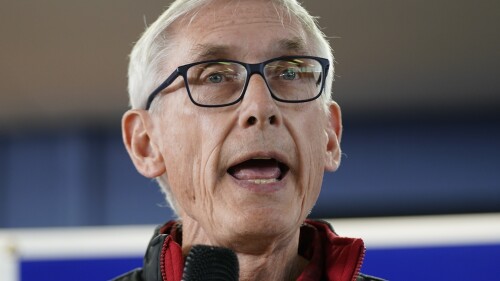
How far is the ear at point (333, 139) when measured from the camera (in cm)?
121

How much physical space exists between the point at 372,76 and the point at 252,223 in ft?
8.15

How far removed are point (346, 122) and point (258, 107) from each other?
295cm

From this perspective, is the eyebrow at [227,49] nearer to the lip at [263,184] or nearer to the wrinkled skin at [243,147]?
the wrinkled skin at [243,147]

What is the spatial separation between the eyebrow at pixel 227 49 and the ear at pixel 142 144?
0.46 feet

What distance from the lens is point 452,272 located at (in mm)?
1686

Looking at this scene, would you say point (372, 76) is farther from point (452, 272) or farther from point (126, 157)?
point (452, 272)

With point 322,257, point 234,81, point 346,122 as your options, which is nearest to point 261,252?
point 322,257

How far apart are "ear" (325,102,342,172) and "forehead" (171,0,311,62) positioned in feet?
0.45

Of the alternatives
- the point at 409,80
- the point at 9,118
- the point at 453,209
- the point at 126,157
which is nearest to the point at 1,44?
the point at 9,118

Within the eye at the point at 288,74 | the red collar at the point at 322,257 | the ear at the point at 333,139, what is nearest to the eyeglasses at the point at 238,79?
the eye at the point at 288,74

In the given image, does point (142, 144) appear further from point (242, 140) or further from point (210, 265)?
point (210, 265)

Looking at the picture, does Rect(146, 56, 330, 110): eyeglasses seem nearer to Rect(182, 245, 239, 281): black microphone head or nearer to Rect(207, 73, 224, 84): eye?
Rect(207, 73, 224, 84): eye

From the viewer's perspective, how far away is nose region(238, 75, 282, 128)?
1.05m

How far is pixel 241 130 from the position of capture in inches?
41.8
